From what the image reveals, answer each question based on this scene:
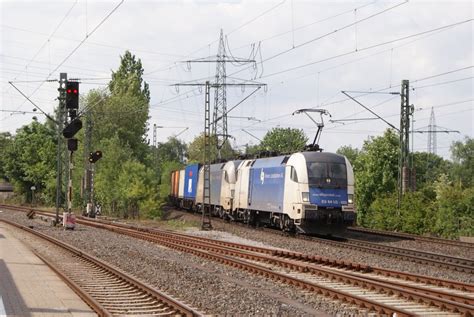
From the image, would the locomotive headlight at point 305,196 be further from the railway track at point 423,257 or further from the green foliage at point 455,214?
the green foliage at point 455,214

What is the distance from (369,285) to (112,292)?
16.1ft

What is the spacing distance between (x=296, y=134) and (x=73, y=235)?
77.1 m

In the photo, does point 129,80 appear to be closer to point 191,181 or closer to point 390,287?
point 191,181

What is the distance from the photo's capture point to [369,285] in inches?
539

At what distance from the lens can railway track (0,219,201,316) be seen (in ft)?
36.9

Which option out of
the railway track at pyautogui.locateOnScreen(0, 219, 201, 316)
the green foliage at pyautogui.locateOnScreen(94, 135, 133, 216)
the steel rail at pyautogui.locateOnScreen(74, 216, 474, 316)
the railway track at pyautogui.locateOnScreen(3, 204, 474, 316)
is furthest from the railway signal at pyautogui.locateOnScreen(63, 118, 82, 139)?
the green foliage at pyautogui.locateOnScreen(94, 135, 133, 216)

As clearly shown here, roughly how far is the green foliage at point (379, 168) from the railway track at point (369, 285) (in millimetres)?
34556

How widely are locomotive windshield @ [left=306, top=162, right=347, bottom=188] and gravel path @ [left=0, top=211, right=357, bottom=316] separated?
691 centimetres

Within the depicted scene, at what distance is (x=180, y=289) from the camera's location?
13703 millimetres

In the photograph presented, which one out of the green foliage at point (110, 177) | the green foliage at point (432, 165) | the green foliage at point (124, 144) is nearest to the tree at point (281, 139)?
the green foliage at point (432, 165)

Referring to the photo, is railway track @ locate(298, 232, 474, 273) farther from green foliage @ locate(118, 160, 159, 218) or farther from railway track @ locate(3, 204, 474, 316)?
green foliage @ locate(118, 160, 159, 218)

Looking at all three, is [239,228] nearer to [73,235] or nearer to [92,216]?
[73,235]

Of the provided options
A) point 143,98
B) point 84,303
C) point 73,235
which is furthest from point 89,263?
point 143,98

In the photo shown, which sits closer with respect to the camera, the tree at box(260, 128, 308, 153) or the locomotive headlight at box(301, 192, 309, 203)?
the locomotive headlight at box(301, 192, 309, 203)
